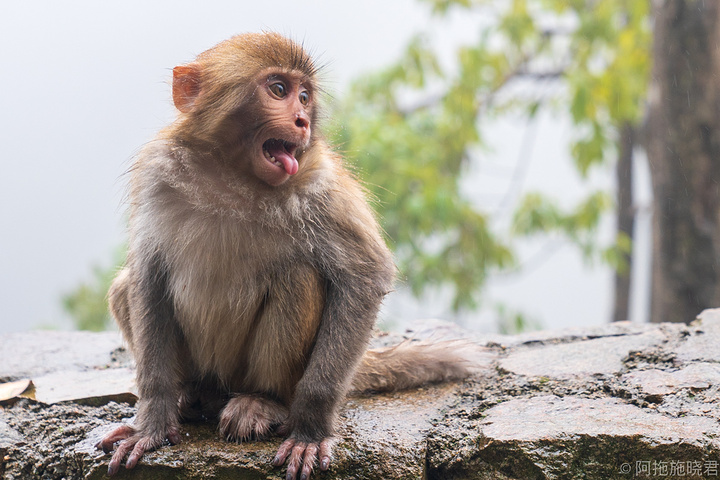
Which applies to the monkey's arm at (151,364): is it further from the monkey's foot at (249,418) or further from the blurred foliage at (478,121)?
the blurred foliage at (478,121)

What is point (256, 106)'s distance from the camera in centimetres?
325

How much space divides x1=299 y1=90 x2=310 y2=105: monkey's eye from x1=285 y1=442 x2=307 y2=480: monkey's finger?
58.8 inches

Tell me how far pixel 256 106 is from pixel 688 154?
16.8 ft

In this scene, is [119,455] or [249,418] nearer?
[119,455]

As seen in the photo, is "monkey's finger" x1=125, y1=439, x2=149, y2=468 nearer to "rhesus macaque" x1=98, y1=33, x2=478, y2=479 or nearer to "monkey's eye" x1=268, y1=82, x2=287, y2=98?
"rhesus macaque" x1=98, y1=33, x2=478, y2=479

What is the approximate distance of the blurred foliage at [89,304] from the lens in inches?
411

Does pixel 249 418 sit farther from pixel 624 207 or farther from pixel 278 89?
pixel 624 207

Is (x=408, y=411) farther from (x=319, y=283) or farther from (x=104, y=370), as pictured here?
(x=104, y=370)

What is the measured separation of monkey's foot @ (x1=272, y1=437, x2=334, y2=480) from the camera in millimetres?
2939

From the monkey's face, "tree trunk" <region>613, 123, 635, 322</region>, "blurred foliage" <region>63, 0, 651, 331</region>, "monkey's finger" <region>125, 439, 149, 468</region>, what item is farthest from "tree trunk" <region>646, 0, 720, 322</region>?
"monkey's finger" <region>125, 439, 149, 468</region>

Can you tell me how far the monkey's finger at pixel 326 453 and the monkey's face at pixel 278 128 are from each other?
1.10 metres

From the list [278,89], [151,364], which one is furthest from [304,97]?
[151,364]

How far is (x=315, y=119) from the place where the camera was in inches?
140

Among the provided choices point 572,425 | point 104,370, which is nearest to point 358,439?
point 572,425
